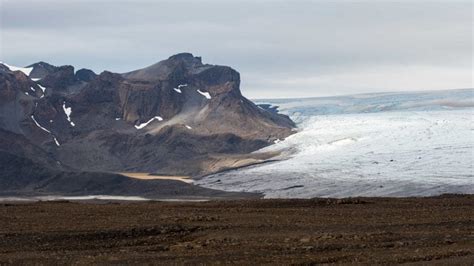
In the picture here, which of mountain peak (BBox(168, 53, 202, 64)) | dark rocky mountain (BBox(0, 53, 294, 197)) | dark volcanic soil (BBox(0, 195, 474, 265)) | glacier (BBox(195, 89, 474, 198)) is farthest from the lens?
mountain peak (BBox(168, 53, 202, 64))

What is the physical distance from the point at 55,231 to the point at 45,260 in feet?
16.0

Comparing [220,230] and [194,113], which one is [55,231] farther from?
[194,113]

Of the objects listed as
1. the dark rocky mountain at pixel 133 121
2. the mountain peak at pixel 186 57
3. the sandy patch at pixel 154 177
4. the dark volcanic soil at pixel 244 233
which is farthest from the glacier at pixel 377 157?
the mountain peak at pixel 186 57

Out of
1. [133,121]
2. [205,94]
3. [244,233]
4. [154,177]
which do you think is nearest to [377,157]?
[154,177]

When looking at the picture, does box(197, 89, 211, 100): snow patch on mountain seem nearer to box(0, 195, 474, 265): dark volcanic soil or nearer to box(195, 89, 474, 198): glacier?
box(195, 89, 474, 198): glacier

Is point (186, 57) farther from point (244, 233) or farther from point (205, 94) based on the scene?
point (244, 233)

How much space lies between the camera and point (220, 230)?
1000 inches

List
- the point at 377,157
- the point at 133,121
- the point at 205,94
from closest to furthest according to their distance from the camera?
the point at 377,157
the point at 133,121
the point at 205,94

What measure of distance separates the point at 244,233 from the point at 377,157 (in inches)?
2504

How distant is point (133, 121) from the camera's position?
144 meters

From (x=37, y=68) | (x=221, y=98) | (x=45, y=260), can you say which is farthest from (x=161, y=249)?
(x=37, y=68)

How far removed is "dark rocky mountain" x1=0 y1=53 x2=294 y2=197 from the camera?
120 metres

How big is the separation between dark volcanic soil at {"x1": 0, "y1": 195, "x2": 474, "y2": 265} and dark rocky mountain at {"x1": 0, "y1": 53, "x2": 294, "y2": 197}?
250 feet

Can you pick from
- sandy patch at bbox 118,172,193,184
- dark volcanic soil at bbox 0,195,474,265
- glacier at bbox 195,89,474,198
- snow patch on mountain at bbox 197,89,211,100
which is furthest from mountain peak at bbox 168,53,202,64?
dark volcanic soil at bbox 0,195,474,265
